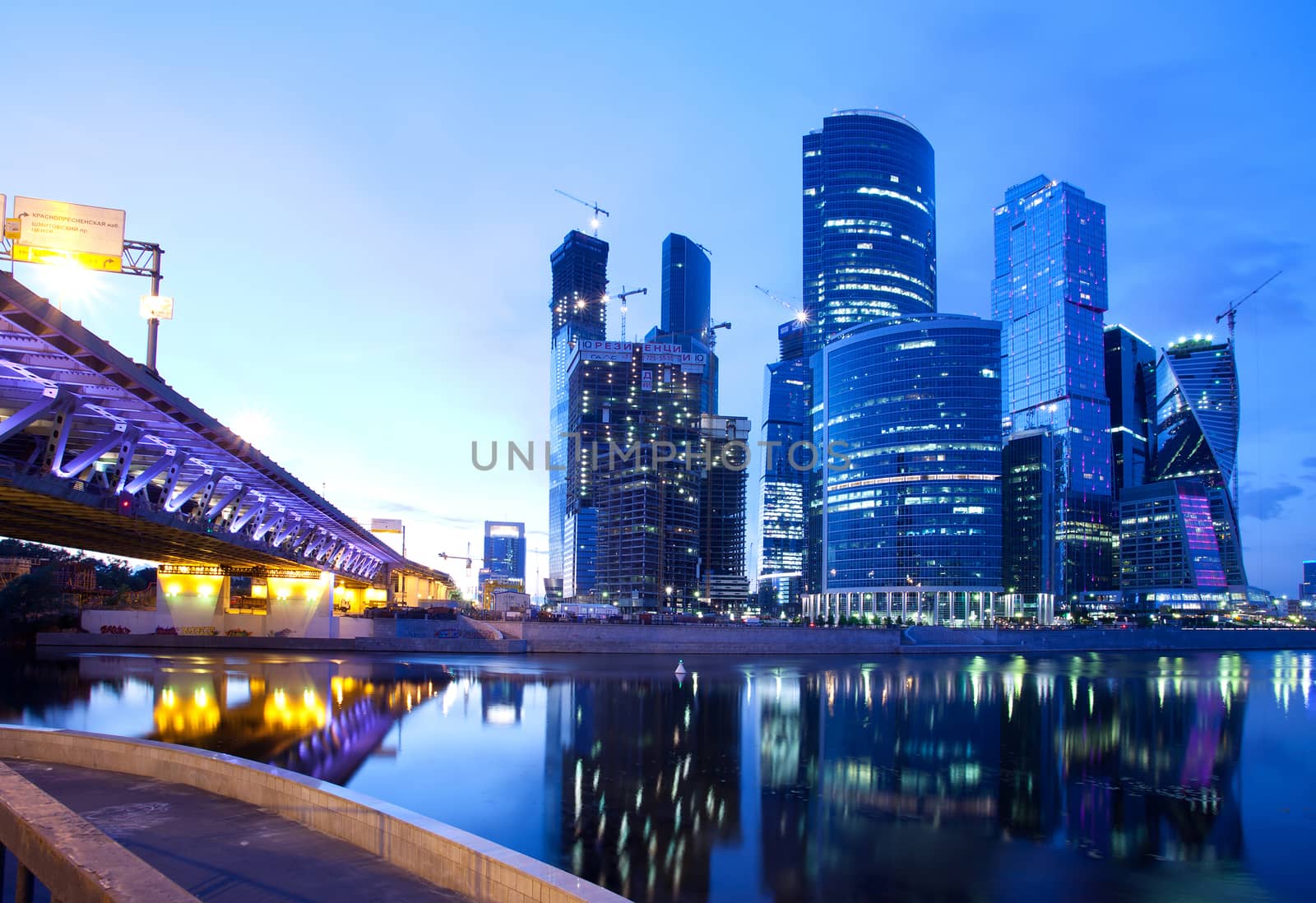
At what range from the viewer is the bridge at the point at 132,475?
26.3 metres

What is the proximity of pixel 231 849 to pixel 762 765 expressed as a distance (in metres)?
20.6

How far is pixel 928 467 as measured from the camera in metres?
174

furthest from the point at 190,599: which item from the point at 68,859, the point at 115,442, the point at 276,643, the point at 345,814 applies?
the point at 68,859

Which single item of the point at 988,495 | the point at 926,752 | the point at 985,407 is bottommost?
the point at 926,752

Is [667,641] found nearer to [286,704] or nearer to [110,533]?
[110,533]

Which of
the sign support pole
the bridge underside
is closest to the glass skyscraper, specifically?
the bridge underside

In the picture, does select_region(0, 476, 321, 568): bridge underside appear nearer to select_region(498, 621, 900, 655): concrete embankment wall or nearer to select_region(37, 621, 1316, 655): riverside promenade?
select_region(37, 621, 1316, 655): riverside promenade

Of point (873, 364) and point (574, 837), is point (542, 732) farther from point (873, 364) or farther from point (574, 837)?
point (873, 364)

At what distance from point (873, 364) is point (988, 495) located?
3533 centimetres

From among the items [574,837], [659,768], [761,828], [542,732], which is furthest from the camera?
[542,732]

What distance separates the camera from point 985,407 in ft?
560

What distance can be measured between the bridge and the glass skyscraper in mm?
125539

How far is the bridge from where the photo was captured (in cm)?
2633

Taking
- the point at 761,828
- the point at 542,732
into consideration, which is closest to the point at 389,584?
the point at 542,732
